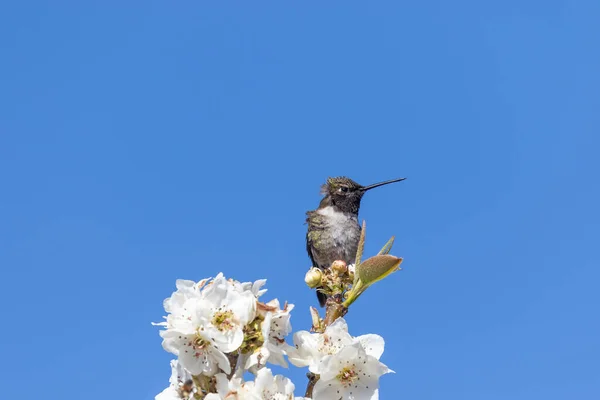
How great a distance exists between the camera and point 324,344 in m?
2.32

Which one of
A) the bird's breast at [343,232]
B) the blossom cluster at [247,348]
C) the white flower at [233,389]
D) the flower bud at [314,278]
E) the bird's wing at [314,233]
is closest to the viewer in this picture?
the white flower at [233,389]

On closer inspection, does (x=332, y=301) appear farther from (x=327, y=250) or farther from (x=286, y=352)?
(x=327, y=250)

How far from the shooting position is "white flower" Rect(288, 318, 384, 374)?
2.30 meters

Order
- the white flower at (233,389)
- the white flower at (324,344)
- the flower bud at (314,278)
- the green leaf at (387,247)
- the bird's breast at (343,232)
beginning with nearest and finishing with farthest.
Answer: the white flower at (233,389) → the white flower at (324,344) → the green leaf at (387,247) → the flower bud at (314,278) → the bird's breast at (343,232)

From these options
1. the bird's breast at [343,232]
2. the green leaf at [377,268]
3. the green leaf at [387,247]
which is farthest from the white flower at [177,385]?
the bird's breast at [343,232]

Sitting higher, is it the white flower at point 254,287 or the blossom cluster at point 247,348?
the white flower at point 254,287

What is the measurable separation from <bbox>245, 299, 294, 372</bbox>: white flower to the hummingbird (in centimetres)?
587

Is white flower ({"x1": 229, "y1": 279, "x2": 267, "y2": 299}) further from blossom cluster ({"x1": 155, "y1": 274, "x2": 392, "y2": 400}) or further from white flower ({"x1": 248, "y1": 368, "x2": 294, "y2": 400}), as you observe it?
white flower ({"x1": 248, "y1": 368, "x2": 294, "y2": 400})

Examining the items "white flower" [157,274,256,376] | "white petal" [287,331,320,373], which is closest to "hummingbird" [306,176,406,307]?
"white petal" [287,331,320,373]

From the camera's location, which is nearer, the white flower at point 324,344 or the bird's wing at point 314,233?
the white flower at point 324,344

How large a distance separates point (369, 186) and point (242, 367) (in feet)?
21.7

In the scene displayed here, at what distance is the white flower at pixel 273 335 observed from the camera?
2.16 meters

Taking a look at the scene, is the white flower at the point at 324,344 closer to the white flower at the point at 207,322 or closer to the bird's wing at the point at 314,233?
the white flower at the point at 207,322

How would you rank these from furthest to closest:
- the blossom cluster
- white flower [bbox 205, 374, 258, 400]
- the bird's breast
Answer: the bird's breast
the blossom cluster
white flower [bbox 205, 374, 258, 400]
